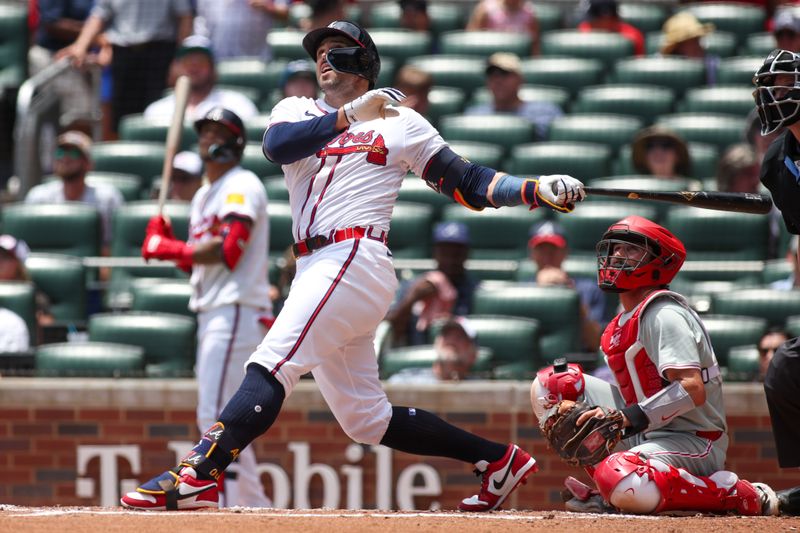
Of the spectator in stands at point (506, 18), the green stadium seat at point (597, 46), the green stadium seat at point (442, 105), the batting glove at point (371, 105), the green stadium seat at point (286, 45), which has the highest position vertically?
the spectator in stands at point (506, 18)

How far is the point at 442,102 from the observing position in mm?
9148

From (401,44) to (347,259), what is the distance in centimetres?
592

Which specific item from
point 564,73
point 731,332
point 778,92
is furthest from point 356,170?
point 564,73

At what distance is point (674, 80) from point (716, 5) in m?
1.26

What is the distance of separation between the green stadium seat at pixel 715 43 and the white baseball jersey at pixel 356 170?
19.5 feet

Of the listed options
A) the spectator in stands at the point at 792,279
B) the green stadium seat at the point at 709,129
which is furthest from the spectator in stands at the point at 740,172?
the green stadium seat at the point at 709,129

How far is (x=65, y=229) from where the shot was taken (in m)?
7.86

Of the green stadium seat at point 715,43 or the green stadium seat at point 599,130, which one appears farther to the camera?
the green stadium seat at point 715,43

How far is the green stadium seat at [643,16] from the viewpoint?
33.9 ft

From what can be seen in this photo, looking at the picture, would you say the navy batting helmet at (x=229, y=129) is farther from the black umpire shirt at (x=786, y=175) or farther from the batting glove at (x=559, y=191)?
the black umpire shirt at (x=786, y=175)

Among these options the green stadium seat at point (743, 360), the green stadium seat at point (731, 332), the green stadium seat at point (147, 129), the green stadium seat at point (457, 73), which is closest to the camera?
the green stadium seat at point (743, 360)

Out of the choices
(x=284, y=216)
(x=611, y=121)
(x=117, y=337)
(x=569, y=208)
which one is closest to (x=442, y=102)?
(x=611, y=121)

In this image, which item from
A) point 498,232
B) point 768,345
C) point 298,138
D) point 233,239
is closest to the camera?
point 298,138

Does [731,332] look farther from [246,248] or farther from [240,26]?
[240,26]
